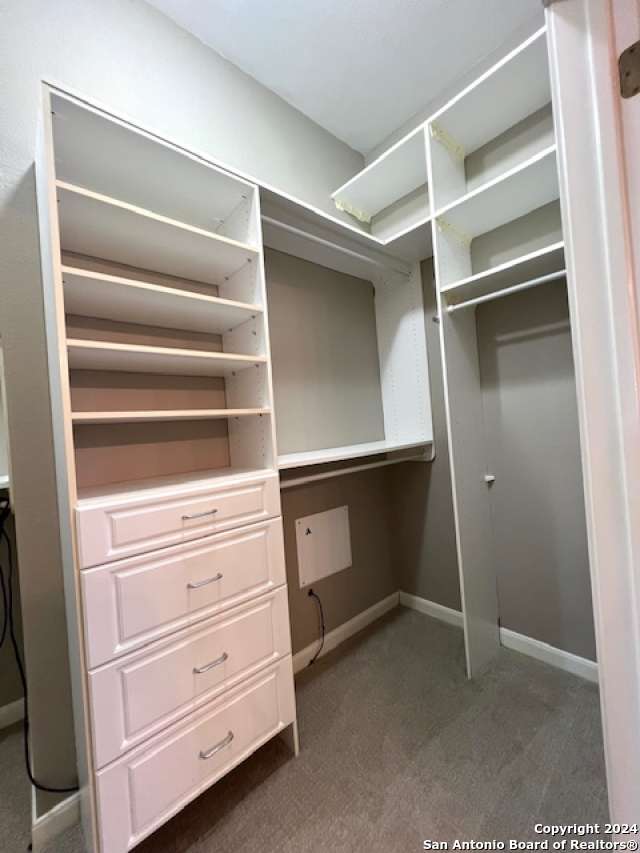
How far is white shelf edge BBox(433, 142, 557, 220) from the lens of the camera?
133 cm

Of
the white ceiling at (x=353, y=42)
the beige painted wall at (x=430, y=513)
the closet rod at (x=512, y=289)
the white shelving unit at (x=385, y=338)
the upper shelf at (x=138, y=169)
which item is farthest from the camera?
the beige painted wall at (x=430, y=513)

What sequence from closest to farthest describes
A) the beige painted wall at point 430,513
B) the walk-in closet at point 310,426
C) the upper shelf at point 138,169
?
the walk-in closet at point 310,426 → the upper shelf at point 138,169 → the beige painted wall at point 430,513

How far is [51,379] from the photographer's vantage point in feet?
3.70

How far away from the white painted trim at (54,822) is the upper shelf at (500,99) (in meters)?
3.00

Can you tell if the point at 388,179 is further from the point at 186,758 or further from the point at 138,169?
the point at 186,758

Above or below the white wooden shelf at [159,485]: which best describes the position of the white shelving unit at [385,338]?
above

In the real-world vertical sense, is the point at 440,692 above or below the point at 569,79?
below

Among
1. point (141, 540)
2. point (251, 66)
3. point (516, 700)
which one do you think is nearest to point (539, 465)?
point (516, 700)

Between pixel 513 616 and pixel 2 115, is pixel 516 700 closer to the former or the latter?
pixel 513 616

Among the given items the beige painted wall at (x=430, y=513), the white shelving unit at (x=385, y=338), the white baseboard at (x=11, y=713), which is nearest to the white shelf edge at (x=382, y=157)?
the white shelving unit at (x=385, y=338)

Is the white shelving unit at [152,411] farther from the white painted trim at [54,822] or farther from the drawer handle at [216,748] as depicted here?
the white painted trim at [54,822]

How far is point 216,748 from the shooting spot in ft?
3.83

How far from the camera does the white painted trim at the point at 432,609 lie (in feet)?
7.16

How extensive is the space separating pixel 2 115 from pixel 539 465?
251cm
